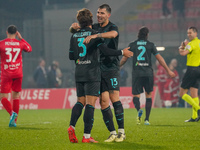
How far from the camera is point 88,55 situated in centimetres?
629

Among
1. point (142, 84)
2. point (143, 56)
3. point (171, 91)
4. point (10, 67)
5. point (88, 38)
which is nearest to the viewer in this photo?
point (88, 38)

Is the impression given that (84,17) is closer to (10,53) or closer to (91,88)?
(91,88)

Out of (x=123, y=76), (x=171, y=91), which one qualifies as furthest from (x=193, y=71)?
(x=123, y=76)

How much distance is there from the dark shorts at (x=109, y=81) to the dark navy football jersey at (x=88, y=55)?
1.30 ft

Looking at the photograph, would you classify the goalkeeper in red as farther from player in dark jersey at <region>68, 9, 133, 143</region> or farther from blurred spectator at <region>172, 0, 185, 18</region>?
blurred spectator at <region>172, 0, 185, 18</region>

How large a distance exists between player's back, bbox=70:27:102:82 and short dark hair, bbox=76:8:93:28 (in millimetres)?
87

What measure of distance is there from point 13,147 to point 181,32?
63.1 ft

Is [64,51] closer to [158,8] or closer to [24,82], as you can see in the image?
[24,82]

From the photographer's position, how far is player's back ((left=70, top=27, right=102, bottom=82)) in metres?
6.27

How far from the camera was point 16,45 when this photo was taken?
31.7 ft

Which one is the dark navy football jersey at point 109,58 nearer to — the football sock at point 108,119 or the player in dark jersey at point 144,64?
the football sock at point 108,119

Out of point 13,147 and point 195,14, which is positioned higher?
point 195,14

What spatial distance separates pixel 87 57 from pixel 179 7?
2106cm

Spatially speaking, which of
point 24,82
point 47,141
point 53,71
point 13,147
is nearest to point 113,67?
point 47,141
